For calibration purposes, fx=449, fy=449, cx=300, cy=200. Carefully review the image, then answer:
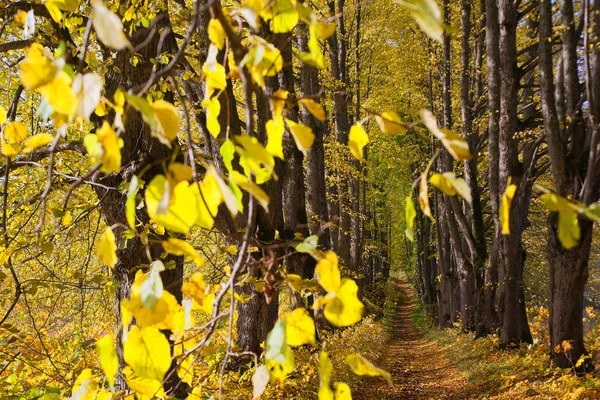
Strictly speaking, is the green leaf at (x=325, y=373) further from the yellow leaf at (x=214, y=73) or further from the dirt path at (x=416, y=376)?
the dirt path at (x=416, y=376)

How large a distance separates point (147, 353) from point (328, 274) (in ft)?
1.15

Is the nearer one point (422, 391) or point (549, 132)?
point (549, 132)

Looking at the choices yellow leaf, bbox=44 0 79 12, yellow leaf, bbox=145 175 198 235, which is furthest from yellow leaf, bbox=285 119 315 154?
yellow leaf, bbox=44 0 79 12

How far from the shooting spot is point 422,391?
8172 millimetres

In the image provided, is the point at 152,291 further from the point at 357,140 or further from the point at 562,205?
the point at 562,205

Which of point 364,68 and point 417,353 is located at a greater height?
point 364,68

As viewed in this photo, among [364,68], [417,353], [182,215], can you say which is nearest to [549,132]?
[182,215]

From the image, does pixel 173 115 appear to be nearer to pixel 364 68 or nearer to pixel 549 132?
pixel 549 132

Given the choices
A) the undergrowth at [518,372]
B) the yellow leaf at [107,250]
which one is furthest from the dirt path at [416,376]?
the yellow leaf at [107,250]

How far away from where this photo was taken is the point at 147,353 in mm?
794

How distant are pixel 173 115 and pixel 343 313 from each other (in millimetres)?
454

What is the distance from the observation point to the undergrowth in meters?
5.33

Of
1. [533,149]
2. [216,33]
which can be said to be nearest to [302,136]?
[216,33]

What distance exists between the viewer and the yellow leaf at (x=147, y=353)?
2.56 feet
